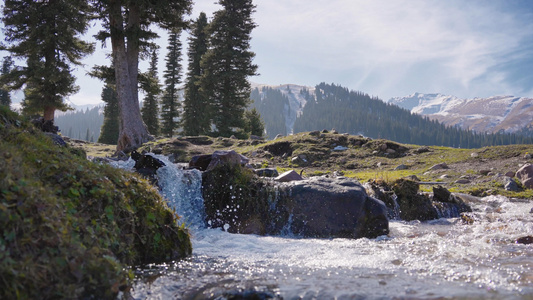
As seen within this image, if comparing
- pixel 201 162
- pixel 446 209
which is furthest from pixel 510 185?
pixel 201 162

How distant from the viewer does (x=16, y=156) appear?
358 cm

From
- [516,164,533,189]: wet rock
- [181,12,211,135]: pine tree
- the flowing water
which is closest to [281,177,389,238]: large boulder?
the flowing water

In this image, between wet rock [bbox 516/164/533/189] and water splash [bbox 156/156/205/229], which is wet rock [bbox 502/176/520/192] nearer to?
wet rock [bbox 516/164/533/189]

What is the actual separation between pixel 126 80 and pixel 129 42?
2059mm

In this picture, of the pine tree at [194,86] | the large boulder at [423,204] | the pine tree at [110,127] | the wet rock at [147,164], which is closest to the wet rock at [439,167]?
the large boulder at [423,204]

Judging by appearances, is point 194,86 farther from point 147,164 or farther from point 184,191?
point 184,191

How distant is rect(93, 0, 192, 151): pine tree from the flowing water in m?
11.3

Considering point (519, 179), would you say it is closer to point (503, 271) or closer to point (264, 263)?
point (503, 271)

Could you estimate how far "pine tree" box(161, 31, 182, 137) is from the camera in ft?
148

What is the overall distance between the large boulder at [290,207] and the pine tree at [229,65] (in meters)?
22.9

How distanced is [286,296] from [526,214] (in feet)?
30.1

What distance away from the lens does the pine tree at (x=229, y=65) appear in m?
31.1

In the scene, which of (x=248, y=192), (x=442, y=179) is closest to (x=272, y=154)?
(x=442, y=179)

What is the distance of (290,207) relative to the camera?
7918 mm
